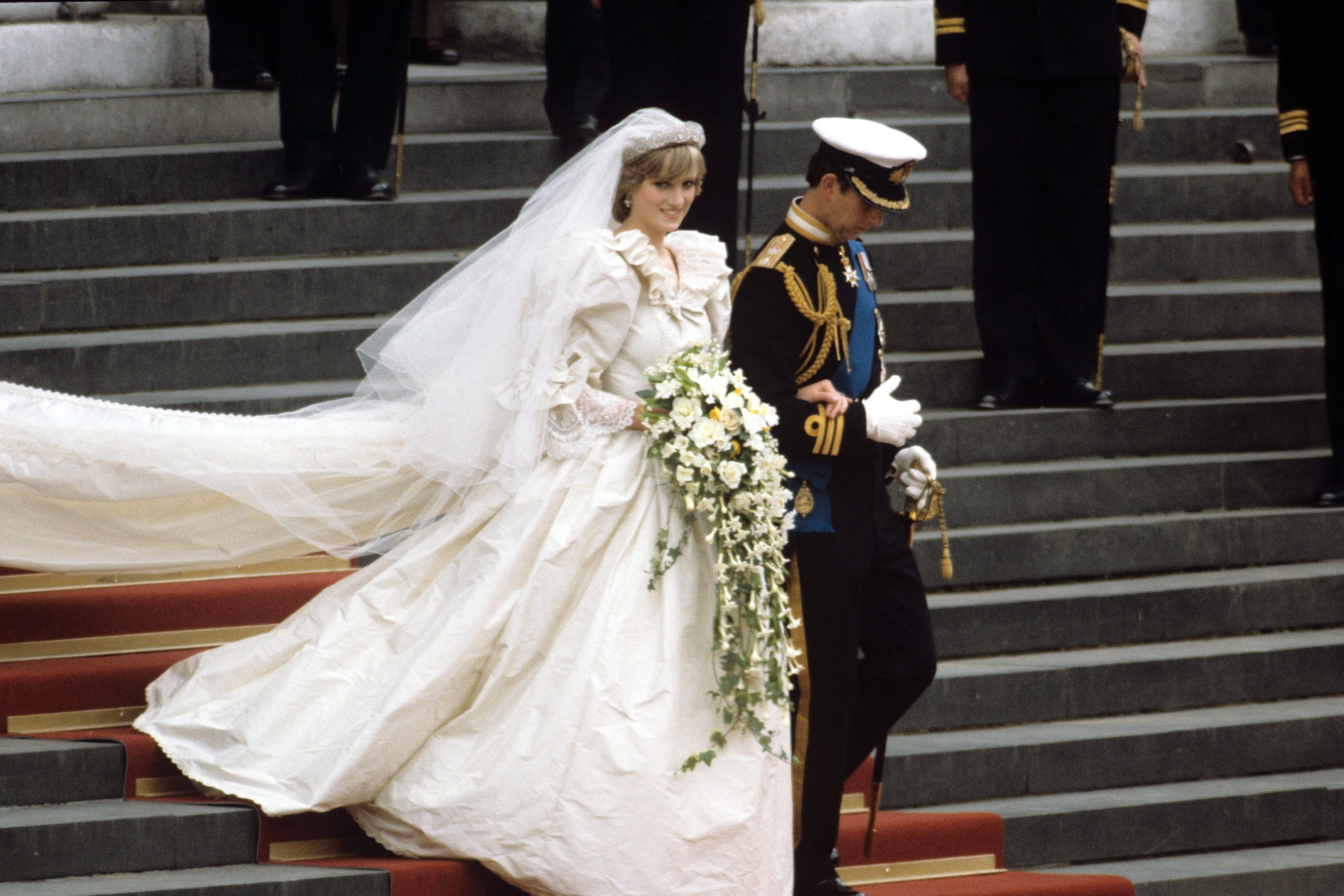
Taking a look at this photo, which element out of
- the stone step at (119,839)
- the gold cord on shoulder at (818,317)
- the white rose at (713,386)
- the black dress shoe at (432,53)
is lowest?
the stone step at (119,839)

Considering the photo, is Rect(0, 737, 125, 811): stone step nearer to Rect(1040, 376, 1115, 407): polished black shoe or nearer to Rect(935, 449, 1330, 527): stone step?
Rect(935, 449, 1330, 527): stone step

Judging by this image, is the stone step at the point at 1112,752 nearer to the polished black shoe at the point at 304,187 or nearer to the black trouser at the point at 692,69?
the black trouser at the point at 692,69

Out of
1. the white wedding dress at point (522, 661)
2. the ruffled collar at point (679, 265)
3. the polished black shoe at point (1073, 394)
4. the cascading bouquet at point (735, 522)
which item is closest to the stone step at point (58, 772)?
the white wedding dress at point (522, 661)

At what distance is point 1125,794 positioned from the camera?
5727 millimetres

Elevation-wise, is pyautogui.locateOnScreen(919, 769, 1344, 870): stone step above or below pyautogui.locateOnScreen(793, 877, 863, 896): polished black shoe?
below

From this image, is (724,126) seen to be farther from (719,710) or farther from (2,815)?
(2,815)

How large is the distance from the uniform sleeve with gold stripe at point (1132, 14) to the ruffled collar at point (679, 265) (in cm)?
285

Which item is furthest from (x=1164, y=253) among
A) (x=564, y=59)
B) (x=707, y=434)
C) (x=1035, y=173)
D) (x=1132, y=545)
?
(x=707, y=434)

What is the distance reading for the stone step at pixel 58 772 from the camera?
4609 mm

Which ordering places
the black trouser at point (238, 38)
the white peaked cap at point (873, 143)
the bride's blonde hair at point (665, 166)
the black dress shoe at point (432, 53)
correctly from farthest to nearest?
the black dress shoe at point (432, 53) → the black trouser at point (238, 38) → the bride's blonde hair at point (665, 166) → the white peaked cap at point (873, 143)

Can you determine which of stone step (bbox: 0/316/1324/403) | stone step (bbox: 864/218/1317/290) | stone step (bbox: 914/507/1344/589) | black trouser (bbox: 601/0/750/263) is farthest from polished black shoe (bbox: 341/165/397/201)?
stone step (bbox: 914/507/1344/589)

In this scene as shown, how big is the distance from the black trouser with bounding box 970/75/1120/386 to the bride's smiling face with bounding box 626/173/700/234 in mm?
2358

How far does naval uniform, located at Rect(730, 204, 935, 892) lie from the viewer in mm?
4578

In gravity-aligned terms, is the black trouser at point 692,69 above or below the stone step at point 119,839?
above
